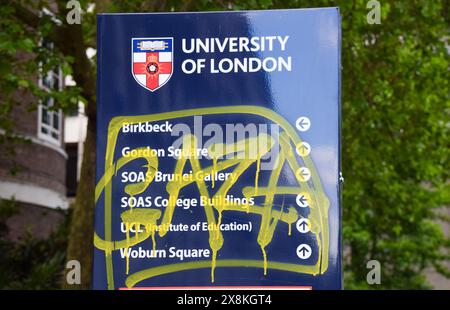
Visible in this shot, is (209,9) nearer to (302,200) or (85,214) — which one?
(85,214)

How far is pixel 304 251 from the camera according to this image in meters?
4.83

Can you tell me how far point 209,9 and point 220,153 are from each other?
763 cm

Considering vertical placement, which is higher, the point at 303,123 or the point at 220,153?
the point at 303,123

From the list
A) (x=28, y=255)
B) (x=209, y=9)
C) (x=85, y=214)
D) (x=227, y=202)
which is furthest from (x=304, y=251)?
(x=28, y=255)

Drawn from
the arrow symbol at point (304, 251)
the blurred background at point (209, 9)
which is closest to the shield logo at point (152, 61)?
the arrow symbol at point (304, 251)

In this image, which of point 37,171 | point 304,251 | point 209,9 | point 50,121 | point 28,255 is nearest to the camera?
point 304,251

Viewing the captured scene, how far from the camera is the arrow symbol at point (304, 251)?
15.8ft

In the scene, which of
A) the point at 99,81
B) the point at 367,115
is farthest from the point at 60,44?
the point at 99,81

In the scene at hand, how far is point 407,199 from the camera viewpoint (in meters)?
19.7

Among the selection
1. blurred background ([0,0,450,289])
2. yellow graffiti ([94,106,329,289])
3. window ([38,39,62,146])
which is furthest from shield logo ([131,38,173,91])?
window ([38,39,62,146])

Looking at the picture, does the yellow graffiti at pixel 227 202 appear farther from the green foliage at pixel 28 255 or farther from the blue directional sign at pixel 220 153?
the green foliage at pixel 28 255

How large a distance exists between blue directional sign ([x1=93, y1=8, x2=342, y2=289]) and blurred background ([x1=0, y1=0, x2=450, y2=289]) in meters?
5.35

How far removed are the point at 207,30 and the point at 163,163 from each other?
746 millimetres
